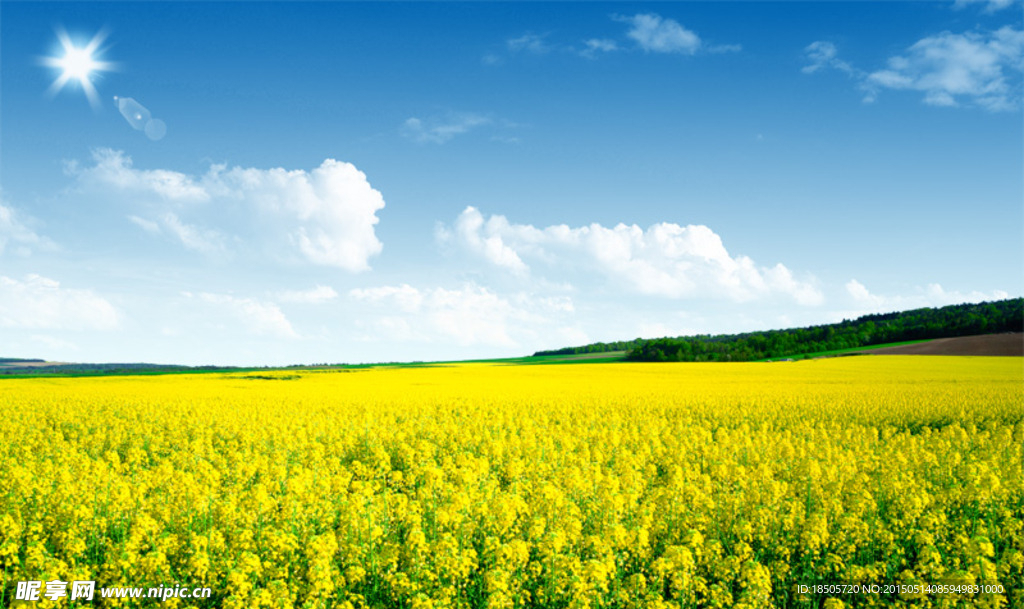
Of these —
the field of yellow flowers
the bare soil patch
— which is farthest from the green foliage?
the field of yellow flowers

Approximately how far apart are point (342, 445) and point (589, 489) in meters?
7.83

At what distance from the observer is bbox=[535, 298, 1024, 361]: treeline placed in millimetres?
92125

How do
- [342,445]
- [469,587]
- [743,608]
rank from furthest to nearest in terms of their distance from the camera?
1. [342,445]
2. [469,587]
3. [743,608]

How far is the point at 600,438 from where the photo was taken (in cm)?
1551

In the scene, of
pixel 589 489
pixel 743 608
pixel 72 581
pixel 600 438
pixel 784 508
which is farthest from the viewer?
pixel 600 438

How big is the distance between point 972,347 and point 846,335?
1575 inches

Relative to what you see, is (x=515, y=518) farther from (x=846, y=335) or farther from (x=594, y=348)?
(x=594, y=348)

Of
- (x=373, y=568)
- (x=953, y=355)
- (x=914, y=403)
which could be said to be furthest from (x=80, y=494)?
(x=953, y=355)

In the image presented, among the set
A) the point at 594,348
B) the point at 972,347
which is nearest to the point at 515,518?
the point at 972,347

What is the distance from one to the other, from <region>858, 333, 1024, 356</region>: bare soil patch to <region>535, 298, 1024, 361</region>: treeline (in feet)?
80.1

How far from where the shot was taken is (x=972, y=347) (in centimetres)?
6525

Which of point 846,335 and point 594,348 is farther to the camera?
point 594,348

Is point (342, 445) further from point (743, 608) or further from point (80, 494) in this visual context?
point (743, 608)

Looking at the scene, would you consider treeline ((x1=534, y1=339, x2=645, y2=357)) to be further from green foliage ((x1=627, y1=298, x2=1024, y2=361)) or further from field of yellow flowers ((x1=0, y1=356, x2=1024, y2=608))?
field of yellow flowers ((x1=0, y1=356, x2=1024, y2=608))
